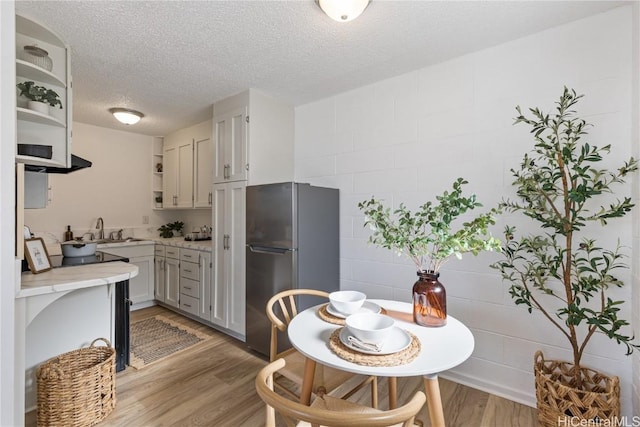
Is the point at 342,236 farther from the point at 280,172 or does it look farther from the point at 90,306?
the point at 90,306

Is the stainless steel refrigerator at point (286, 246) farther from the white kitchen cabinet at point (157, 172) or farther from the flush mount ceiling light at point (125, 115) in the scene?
the white kitchen cabinet at point (157, 172)

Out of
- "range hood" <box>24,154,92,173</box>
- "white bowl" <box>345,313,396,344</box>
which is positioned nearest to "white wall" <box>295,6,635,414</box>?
"white bowl" <box>345,313,396,344</box>

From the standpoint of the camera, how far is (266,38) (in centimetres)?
197

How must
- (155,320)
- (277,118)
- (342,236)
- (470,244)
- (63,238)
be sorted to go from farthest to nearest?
(63,238) → (155,320) → (277,118) → (342,236) → (470,244)

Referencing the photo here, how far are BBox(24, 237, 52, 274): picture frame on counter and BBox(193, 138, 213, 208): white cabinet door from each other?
183 cm

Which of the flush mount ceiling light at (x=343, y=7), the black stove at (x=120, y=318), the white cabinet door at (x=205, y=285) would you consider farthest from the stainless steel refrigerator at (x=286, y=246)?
the flush mount ceiling light at (x=343, y=7)

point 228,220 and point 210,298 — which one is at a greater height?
point 228,220

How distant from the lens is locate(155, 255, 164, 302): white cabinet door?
12.4 ft

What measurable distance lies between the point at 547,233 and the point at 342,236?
5.17ft

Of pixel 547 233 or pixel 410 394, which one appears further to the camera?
pixel 410 394

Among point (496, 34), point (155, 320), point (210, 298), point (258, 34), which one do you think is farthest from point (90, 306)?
point (496, 34)

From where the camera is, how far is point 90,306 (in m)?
2.06

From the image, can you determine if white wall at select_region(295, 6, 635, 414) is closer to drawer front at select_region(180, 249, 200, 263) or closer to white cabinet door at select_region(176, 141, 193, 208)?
drawer front at select_region(180, 249, 200, 263)

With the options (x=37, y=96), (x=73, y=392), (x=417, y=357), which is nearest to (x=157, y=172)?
(x=37, y=96)
